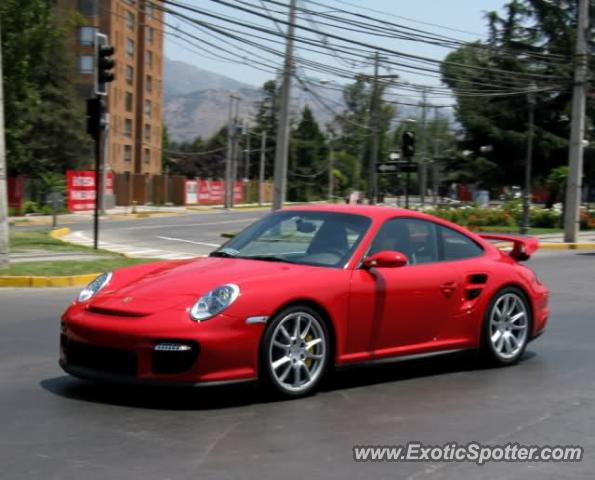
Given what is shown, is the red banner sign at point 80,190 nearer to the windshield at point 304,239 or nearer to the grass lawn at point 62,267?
the grass lawn at point 62,267

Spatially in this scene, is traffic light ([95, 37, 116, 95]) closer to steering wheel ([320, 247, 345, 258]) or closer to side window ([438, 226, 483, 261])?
side window ([438, 226, 483, 261])

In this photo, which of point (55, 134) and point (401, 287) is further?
point (55, 134)

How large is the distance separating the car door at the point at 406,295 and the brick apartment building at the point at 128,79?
228 feet

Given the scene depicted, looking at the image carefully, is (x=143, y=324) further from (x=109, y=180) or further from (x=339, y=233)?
(x=109, y=180)

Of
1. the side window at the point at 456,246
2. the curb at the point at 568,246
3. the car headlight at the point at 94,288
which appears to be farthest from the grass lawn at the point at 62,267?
the curb at the point at 568,246

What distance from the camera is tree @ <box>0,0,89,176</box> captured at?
46469 millimetres

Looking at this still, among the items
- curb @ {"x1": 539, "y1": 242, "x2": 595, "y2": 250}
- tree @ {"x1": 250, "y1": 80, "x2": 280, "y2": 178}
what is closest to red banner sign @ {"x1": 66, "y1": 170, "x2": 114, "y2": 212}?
curb @ {"x1": 539, "y1": 242, "x2": 595, "y2": 250}

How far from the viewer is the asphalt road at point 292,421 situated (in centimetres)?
489

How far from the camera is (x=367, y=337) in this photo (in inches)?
271

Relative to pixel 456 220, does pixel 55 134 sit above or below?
above

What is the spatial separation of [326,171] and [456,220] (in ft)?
253

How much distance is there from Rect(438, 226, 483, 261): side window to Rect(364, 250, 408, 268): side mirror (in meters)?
0.85

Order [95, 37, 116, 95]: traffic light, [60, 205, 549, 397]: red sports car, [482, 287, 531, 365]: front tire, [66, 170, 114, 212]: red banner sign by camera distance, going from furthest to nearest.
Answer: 1. [66, 170, 114, 212]: red banner sign
2. [95, 37, 116, 95]: traffic light
3. [482, 287, 531, 365]: front tire
4. [60, 205, 549, 397]: red sports car

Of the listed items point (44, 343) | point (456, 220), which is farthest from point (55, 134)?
point (44, 343)
